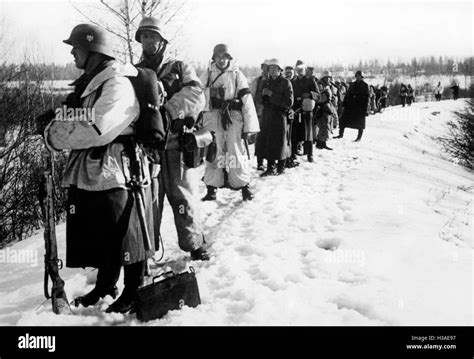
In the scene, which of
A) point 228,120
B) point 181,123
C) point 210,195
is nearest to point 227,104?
point 228,120

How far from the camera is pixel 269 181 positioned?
23.7 ft

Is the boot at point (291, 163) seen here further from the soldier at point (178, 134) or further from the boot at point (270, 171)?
the soldier at point (178, 134)

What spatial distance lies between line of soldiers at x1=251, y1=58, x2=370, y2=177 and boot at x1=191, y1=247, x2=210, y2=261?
407cm

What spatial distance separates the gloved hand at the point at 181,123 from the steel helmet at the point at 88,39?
1021 millimetres

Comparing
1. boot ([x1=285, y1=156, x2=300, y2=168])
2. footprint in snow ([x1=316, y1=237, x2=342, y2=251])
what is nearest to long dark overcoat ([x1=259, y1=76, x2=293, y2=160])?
boot ([x1=285, y1=156, x2=300, y2=168])

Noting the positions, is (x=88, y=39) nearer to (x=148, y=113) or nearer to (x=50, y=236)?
(x=148, y=113)

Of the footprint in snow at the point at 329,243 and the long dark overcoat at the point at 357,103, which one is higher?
the long dark overcoat at the point at 357,103

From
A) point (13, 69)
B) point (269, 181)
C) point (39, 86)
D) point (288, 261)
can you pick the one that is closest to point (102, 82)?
point (288, 261)

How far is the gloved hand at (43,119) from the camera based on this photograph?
263 cm

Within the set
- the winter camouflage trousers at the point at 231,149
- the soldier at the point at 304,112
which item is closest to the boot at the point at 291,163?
the soldier at the point at 304,112

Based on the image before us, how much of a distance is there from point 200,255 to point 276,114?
443 cm

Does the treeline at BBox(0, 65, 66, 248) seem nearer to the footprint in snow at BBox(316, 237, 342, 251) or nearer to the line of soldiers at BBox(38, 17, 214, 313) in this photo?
the footprint in snow at BBox(316, 237, 342, 251)
